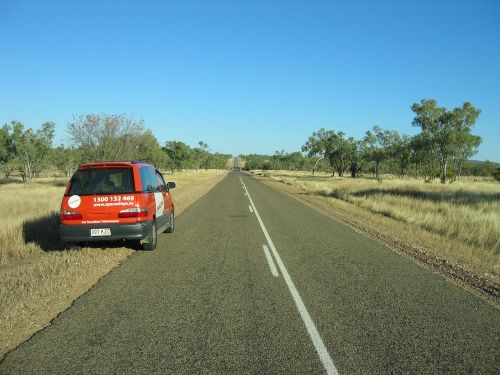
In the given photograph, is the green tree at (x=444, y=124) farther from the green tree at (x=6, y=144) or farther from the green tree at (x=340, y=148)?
the green tree at (x=6, y=144)

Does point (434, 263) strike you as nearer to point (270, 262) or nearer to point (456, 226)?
point (270, 262)

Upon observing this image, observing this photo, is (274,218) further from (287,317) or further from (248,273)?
(287,317)

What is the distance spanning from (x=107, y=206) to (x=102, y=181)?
2.02ft

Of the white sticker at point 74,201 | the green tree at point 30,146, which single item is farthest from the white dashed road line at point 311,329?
the green tree at point 30,146

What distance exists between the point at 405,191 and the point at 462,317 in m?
24.0

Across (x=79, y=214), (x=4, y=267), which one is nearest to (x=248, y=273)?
(x=79, y=214)

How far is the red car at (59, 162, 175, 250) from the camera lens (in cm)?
797

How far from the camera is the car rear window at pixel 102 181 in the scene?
8.20m

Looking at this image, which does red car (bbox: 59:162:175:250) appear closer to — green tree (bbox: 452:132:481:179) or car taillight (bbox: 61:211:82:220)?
car taillight (bbox: 61:211:82:220)

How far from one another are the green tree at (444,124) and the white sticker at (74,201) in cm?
4463

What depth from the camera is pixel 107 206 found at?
26.3 ft

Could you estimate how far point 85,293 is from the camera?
5.87 m

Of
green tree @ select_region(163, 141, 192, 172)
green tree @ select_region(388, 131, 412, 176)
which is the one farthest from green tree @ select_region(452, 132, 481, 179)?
green tree @ select_region(163, 141, 192, 172)

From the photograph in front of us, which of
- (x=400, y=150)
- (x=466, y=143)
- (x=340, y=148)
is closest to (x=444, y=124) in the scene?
(x=466, y=143)
